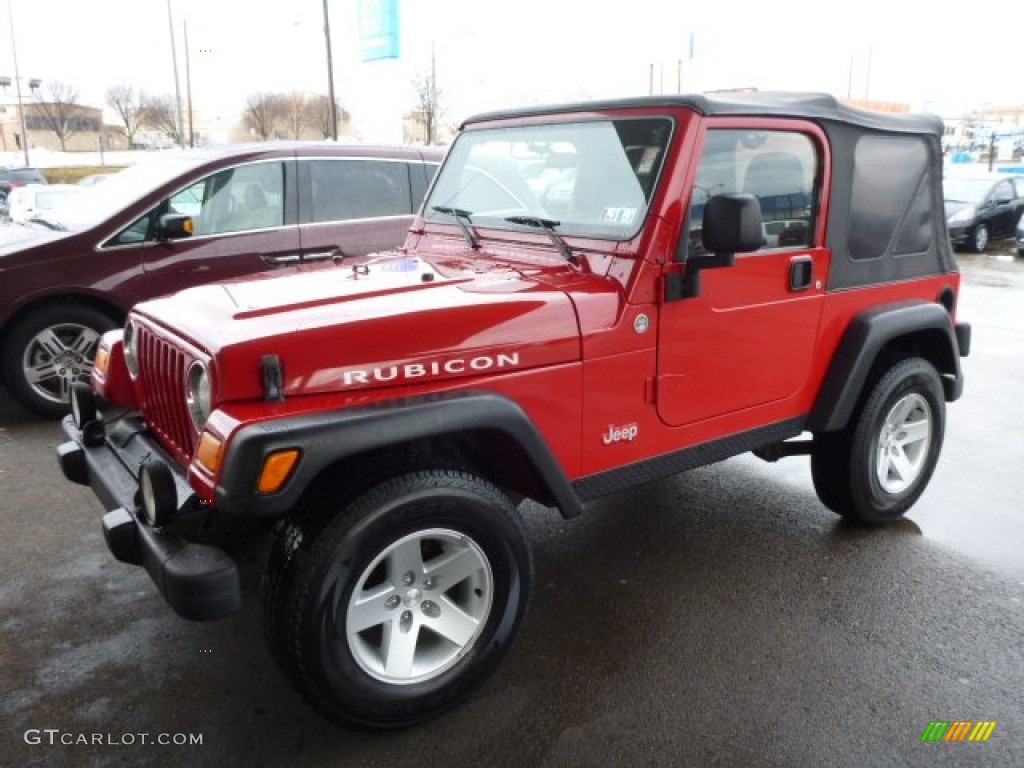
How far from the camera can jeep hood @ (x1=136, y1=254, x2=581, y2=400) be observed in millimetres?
2350

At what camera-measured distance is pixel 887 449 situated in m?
4.07

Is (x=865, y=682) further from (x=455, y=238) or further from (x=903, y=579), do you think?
(x=455, y=238)

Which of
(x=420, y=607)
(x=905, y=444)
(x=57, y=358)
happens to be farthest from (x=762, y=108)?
(x=57, y=358)

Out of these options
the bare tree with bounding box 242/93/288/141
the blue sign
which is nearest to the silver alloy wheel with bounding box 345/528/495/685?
the blue sign

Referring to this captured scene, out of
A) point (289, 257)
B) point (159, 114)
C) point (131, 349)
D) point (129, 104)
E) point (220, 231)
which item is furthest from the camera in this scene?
point (129, 104)

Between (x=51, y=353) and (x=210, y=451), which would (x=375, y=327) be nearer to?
(x=210, y=451)

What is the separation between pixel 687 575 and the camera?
3.65 metres

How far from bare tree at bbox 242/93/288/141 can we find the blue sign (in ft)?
93.2

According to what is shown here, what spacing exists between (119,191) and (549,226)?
4.29 meters

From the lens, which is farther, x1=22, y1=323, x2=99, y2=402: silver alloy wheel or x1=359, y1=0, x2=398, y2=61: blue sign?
x1=359, y1=0, x2=398, y2=61: blue sign

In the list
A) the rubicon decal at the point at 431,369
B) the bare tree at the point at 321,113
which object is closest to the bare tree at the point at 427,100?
the bare tree at the point at 321,113

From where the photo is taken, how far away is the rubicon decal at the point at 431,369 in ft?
7.98

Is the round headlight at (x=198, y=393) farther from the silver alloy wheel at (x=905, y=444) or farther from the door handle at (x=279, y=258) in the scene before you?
the door handle at (x=279, y=258)

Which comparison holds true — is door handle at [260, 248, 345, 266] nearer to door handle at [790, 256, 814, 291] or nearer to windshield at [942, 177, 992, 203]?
door handle at [790, 256, 814, 291]
